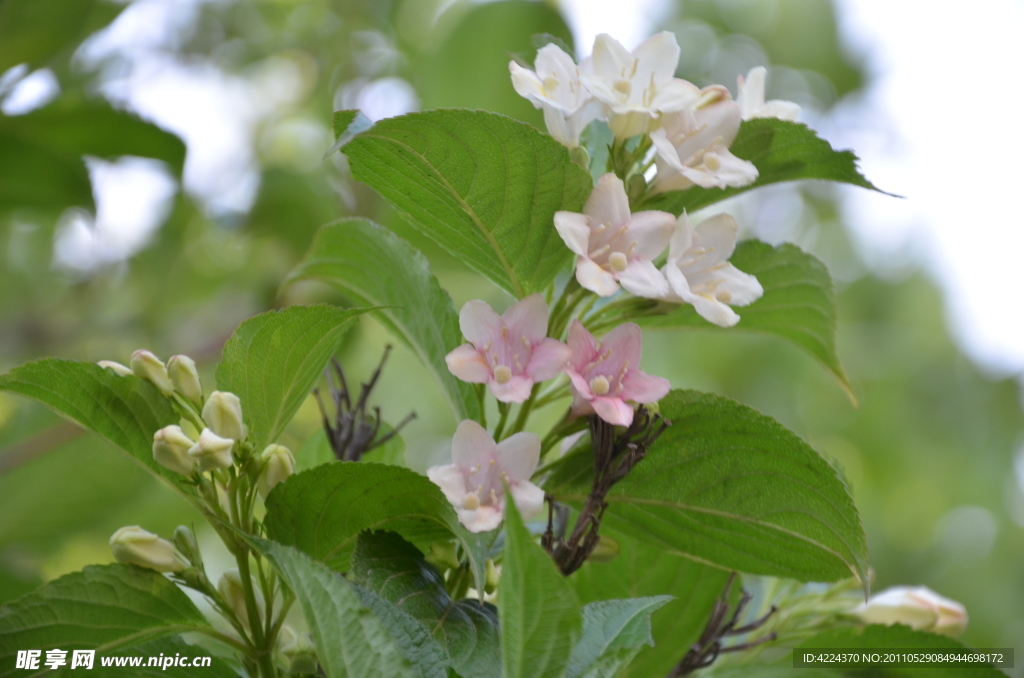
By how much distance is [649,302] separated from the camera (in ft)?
2.08

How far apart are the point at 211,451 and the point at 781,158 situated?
460 mm

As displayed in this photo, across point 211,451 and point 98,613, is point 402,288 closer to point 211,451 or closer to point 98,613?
point 211,451

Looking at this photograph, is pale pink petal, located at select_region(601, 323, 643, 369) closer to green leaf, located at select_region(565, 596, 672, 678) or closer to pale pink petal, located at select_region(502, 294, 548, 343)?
pale pink petal, located at select_region(502, 294, 548, 343)

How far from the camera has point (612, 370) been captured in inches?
21.8

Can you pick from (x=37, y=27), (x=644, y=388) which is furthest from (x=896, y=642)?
(x=37, y=27)

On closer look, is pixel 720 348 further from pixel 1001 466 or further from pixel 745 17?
pixel 745 17

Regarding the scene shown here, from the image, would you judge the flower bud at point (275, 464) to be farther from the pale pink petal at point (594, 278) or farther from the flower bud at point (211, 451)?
the pale pink petal at point (594, 278)

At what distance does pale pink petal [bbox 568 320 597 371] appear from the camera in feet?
1.82

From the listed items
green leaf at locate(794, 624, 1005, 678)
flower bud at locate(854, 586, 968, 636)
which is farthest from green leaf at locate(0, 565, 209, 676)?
flower bud at locate(854, 586, 968, 636)

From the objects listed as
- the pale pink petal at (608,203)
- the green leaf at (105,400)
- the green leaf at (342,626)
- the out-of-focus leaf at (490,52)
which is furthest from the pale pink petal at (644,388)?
the out-of-focus leaf at (490,52)

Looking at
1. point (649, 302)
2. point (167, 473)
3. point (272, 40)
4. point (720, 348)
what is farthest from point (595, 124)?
point (720, 348)

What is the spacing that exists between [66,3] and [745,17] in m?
4.29

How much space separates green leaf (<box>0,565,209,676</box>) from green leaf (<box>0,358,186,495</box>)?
0.07 m

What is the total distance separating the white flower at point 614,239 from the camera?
0.54 meters
